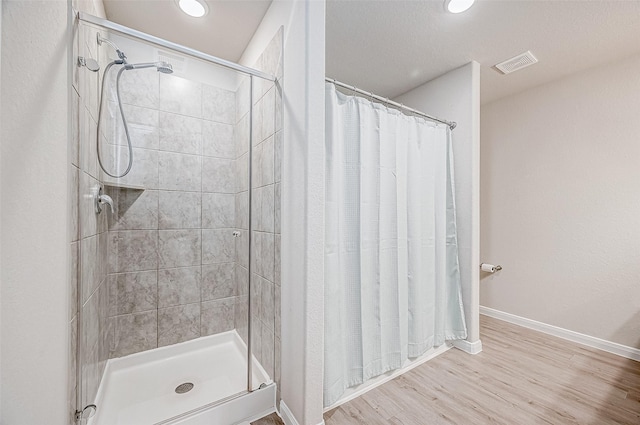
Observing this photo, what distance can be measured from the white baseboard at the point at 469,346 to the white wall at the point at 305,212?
1.46m

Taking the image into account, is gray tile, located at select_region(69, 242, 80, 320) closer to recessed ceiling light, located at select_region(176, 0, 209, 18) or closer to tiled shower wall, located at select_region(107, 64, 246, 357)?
tiled shower wall, located at select_region(107, 64, 246, 357)

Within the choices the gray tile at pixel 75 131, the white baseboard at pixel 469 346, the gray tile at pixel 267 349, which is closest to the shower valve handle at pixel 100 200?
the gray tile at pixel 75 131

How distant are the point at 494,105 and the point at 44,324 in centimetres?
389

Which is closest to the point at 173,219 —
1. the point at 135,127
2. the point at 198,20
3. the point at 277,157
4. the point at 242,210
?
the point at 242,210

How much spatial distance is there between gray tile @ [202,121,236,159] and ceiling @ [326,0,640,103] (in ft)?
3.39

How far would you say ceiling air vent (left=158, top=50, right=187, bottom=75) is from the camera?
1.44 m

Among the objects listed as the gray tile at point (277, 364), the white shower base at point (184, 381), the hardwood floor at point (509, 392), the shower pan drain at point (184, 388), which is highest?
the gray tile at point (277, 364)

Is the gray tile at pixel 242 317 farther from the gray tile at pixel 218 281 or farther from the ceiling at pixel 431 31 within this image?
the ceiling at pixel 431 31

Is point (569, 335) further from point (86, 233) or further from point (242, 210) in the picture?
point (86, 233)

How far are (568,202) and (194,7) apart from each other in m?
3.42

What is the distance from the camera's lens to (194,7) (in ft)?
5.16

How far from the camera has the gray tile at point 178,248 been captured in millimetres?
1812

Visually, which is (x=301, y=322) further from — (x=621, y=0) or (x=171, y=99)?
(x=621, y=0)

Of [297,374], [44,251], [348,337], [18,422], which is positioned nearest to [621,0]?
[348,337]
